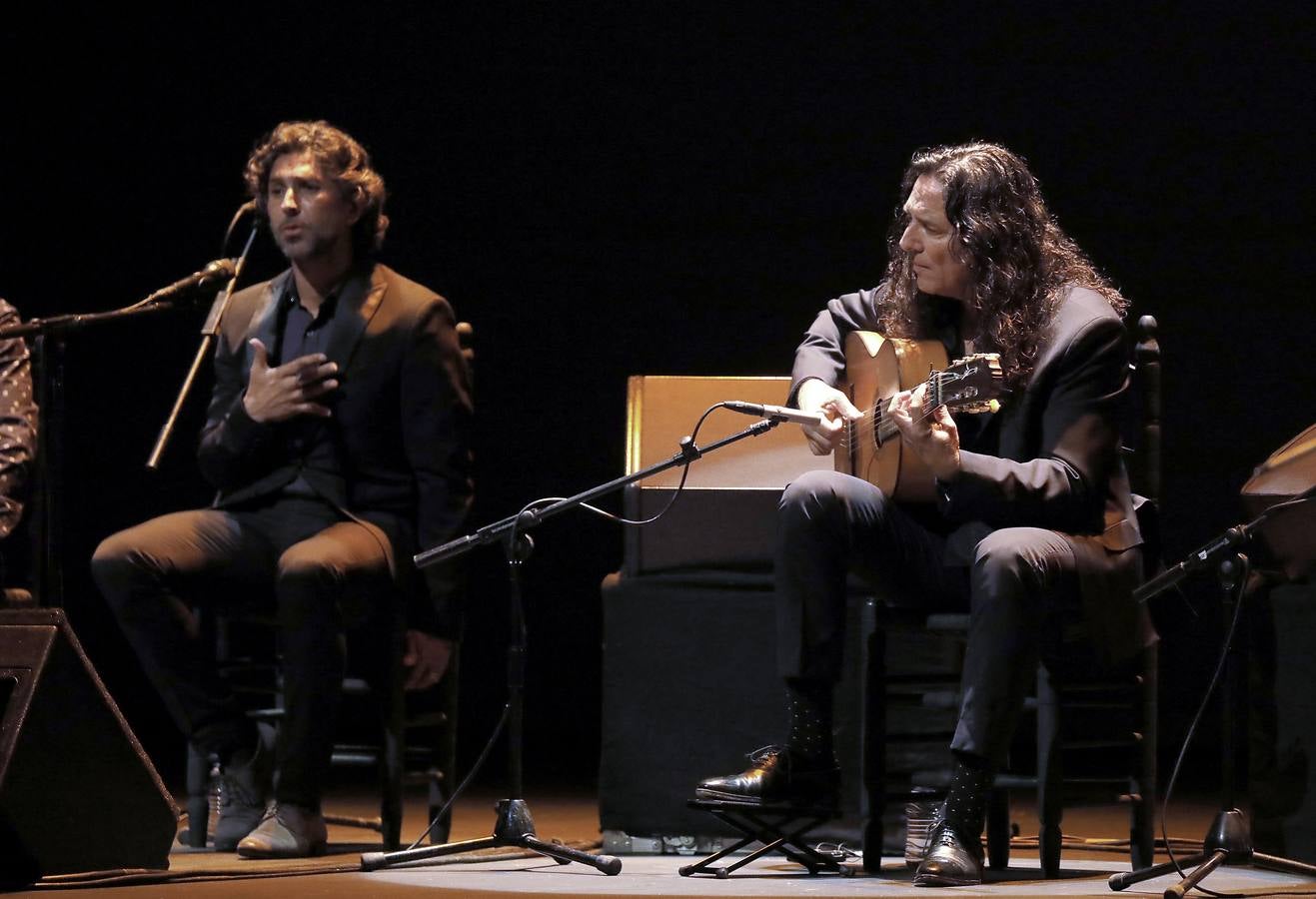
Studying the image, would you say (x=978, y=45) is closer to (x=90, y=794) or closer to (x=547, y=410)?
(x=547, y=410)

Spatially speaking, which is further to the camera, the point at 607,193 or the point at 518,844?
the point at 607,193

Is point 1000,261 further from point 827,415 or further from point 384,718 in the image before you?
point 384,718

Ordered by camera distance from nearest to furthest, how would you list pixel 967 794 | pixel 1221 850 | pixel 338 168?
pixel 1221 850 < pixel 967 794 < pixel 338 168

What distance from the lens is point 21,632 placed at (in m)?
2.82

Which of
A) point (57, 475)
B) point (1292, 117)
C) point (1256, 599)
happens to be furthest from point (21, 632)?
point (1292, 117)

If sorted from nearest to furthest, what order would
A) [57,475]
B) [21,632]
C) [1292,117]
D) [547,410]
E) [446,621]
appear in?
[21,632] → [57,475] → [446,621] → [1292,117] → [547,410]

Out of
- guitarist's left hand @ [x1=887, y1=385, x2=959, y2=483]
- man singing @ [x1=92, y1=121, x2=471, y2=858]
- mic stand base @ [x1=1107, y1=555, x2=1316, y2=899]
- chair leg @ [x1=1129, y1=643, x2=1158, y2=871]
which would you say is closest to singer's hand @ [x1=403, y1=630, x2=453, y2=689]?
man singing @ [x1=92, y1=121, x2=471, y2=858]

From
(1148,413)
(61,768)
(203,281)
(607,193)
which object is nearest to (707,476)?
(1148,413)

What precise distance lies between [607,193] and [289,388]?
5.38 feet

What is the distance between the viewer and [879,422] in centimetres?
309

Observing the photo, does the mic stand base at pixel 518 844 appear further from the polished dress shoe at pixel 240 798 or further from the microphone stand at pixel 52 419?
the microphone stand at pixel 52 419

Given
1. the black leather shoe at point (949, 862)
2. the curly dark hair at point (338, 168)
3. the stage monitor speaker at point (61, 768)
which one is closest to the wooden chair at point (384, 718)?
the curly dark hair at point (338, 168)

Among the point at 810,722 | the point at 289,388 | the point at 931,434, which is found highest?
the point at 289,388

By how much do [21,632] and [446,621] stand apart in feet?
3.44
